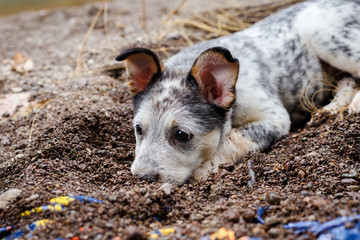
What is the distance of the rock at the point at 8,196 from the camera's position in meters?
3.04

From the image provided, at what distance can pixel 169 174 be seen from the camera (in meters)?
3.69

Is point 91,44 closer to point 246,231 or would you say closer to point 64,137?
point 64,137

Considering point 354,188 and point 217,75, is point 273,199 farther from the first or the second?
point 217,75

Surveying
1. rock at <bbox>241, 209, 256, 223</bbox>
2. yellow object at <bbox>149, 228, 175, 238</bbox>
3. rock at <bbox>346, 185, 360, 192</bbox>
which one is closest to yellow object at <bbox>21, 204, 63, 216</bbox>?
yellow object at <bbox>149, 228, 175, 238</bbox>

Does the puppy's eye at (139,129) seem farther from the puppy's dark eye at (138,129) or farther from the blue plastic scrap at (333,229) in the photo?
the blue plastic scrap at (333,229)

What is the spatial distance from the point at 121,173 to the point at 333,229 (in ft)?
6.78

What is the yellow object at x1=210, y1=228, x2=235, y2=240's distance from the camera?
98.2 inches

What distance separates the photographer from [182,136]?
389 cm

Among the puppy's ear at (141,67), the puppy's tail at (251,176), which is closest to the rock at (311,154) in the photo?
the puppy's tail at (251,176)

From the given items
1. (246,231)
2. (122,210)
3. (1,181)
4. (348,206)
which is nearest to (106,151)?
(1,181)

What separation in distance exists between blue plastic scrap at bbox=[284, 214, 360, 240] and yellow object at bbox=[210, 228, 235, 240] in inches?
14.8

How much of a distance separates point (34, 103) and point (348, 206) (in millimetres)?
4275

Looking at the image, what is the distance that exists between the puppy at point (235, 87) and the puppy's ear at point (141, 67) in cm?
1

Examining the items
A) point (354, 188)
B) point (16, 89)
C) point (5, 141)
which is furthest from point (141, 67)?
point (16, 89)
